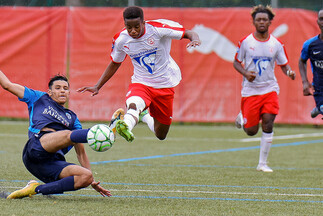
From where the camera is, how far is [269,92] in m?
9.91

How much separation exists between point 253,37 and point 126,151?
10.6 ft

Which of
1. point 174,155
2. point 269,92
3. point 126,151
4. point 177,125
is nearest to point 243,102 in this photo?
point 269,92

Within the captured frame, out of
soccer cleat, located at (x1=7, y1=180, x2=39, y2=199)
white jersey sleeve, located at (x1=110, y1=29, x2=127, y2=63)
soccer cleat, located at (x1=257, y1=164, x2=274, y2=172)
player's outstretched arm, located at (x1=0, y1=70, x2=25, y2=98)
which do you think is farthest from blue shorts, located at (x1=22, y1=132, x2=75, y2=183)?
soccer cleat, located at (x1=257, y1=164, x2=274, y2=172)

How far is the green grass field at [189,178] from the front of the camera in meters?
5.94

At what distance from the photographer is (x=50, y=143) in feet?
19.9

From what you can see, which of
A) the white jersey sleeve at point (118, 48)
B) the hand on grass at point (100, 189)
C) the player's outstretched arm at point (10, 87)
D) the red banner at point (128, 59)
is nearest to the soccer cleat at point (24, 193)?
the hand on grass at point (100, 189)

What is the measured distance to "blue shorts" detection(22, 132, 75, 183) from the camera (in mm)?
6184

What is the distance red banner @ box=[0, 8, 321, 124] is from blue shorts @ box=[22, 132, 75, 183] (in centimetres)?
1047

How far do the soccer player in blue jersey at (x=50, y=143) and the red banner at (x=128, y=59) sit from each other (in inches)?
407

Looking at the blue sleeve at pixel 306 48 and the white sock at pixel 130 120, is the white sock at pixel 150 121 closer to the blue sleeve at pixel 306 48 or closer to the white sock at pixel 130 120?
the white sock at pixel 130 120

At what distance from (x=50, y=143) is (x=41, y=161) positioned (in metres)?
0.29

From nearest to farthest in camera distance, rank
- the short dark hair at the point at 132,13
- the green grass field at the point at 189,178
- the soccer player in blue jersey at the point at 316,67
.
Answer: the green grass field at the point at 189,178
the short dark hair at the point at 132,13
the soccer player in blue jersey at the point at 316,67

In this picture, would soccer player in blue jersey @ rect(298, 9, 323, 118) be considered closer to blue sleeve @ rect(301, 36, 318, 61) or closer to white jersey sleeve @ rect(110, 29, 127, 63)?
blue sleeve @ rect(301, 36, 318, 61)

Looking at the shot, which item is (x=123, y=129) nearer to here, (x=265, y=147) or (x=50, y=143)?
(x=50, y=143)
